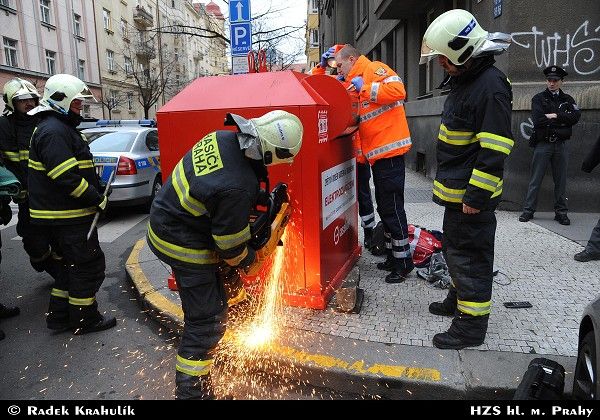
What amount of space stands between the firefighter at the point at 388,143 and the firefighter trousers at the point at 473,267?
113 cm

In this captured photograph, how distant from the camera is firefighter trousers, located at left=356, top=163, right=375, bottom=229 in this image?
4.98 meters

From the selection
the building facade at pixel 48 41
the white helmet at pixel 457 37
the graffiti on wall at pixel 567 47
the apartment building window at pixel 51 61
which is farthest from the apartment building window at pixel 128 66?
the white helmet at pixel 457 37

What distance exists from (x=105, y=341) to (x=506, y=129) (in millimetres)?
3159

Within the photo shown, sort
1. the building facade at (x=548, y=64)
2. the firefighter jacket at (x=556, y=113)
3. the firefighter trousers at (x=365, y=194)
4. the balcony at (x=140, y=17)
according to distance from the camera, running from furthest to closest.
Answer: the balcony at (x=140, y=17)
the building facade at (x=548, y=64)
the firefighter jacket at (x=556, y=113)
the firefighter trousers at (x=365, y=194)

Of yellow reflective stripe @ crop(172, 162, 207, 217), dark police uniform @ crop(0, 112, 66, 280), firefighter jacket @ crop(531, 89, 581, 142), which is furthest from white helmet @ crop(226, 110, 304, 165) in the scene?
firefighter jacket @ crop(531, 89, 581, 142)

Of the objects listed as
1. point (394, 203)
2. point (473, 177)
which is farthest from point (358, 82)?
point (473, 177)

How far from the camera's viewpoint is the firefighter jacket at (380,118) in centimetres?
391

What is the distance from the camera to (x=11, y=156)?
13.8 feet

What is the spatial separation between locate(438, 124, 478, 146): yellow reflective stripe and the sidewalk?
4.25ft

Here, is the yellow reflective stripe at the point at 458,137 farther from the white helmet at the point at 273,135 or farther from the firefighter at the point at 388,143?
the white helmet at the point at 273,135

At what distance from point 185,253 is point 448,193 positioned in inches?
65.8

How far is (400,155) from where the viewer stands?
4.03 m

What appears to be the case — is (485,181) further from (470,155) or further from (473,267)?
(473,267)

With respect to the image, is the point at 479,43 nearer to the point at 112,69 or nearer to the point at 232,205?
the point at 232,205
